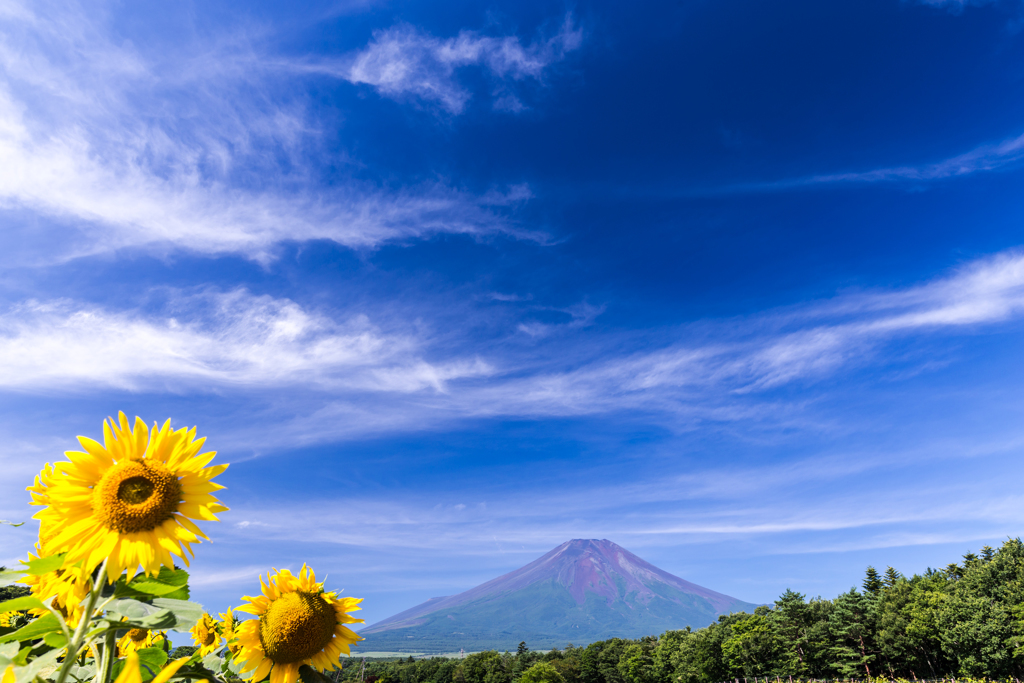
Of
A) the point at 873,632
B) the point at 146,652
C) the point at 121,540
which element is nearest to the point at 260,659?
the point at 146,652

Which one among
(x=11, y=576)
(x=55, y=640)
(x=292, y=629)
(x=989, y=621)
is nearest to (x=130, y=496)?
(x=11, y=576)

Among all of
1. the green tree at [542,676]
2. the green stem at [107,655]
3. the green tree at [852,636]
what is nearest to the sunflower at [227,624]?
the green stem at [107,655]

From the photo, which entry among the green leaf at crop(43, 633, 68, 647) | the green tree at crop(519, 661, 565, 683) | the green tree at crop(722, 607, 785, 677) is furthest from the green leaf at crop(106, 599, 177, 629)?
the green tree at crop(519, 661, 565, 683)

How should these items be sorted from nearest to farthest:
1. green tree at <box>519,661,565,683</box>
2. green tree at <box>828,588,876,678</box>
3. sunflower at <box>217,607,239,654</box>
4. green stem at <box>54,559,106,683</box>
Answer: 1. green stem at <box>54,559,106,683</box>
2. sunflower at <box>217,607,239,654</box>
3. green tree at <box>828,588,876,678</box>
4. green tree at <box>519,661,565,683</box>

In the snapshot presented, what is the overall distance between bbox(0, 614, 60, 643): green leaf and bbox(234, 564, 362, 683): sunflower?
2.55 feet

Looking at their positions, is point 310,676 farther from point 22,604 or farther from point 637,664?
point 637,664

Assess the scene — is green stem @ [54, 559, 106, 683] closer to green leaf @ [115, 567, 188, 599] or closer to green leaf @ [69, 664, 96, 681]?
green leaf @ [115, 567, 188, 599]

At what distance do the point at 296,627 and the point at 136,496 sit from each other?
3.03 ft

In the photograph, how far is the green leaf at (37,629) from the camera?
146cm

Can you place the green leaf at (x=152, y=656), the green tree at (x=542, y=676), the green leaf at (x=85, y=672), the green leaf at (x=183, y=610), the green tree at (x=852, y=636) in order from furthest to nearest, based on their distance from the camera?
the green tree at (x=542, y=676) < the green tree at (x=852, y=636) < the green leaf at (x=85, y=672) < the green leaf at (x=152, y=656) < the green leaf at (x=183, y=610)

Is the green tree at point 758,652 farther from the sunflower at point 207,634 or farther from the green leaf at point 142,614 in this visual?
the green leaf at point 142,614

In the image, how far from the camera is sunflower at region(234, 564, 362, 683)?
229cm

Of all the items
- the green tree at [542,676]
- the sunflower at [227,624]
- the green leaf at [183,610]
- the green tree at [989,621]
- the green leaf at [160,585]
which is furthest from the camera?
the green tree at [542,676]

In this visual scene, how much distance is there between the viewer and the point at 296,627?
7.70 feet
